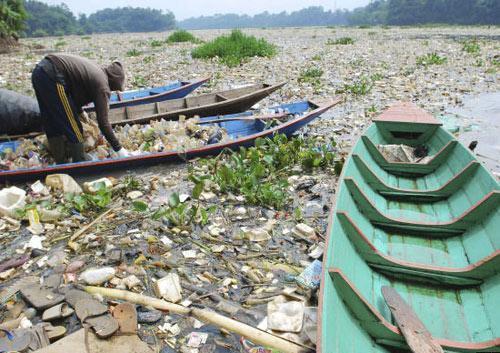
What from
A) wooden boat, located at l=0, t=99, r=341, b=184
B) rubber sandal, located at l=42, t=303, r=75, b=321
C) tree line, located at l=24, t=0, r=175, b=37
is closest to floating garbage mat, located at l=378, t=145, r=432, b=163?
wooden boat, located at l=0, t=99, r=341, b=184

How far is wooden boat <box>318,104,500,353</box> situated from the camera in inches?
97.7

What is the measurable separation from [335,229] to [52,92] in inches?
170

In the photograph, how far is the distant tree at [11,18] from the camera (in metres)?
23.1

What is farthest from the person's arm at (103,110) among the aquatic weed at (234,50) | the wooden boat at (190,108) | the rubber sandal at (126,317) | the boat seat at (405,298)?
the aquatic weed at (234,50)

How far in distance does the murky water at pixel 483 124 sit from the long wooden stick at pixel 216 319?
16.2 feet

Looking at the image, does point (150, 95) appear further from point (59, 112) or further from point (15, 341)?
point (15, 341)

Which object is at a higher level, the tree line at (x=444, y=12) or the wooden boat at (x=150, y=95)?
the tree line at (x=444, y=12)

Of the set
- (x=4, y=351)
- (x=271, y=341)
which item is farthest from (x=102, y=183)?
(x=271, y=341)

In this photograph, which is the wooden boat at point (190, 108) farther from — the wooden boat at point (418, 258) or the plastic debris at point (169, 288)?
the plastic debris at point (169, 288)

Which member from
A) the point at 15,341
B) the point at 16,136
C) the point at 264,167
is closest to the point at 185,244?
the point at 15,341

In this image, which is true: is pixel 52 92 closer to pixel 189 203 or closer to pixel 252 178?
pixel 189 203

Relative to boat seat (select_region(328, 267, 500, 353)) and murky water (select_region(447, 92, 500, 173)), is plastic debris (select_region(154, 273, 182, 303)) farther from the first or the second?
murky water (select_region(447, 92, 500, 173))

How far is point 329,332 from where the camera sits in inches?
83.9

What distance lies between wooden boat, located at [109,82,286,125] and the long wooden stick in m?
4.49
